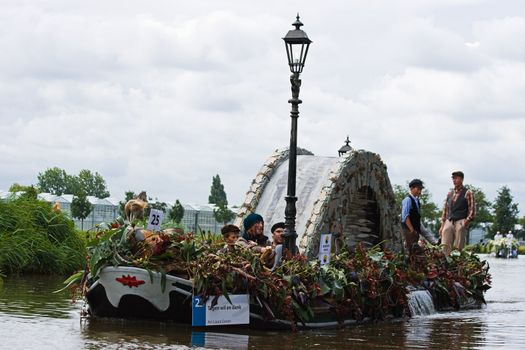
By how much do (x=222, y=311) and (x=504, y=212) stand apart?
9310 cm

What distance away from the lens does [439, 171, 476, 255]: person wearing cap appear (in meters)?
21.0

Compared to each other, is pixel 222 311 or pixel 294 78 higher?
pixel 294 78

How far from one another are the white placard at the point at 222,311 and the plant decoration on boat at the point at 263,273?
9cm

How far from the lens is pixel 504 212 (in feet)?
337

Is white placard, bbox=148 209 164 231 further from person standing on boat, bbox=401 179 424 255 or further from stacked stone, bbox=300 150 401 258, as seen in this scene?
person standing on boat, bbox=401 179 424 255

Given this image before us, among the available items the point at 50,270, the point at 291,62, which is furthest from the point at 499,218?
the point at 291,62

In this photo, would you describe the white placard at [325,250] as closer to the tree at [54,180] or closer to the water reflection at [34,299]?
the water reflection at [34,299]

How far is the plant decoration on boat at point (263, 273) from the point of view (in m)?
12.4

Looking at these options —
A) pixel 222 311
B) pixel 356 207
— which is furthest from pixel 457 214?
pixel 222 311

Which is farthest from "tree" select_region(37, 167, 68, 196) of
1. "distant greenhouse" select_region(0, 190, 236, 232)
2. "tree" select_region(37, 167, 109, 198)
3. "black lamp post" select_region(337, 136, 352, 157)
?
"black lamp post" select_region(337, 136, 352, 157)

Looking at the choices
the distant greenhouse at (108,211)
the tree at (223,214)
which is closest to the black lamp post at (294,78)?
the distant greenhouse at (108,211)

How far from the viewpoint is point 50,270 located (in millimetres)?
24031

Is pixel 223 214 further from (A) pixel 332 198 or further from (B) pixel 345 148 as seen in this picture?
(A) pixel 332 198

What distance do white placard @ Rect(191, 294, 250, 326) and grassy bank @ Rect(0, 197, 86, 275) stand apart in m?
10.4
